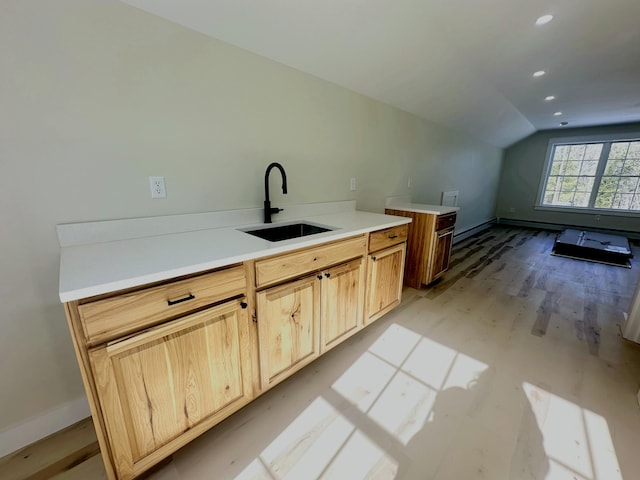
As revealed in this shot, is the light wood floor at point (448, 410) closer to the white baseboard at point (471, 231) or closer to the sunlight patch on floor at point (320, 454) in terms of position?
the sunlight patch on floor at point (320, 454)

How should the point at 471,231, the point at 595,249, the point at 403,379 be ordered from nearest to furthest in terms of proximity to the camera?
the point at 403,379 → the point at 595,249 → the point at 471,231

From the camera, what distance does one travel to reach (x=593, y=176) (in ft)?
18.9

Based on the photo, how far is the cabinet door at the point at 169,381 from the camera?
91 centimetres

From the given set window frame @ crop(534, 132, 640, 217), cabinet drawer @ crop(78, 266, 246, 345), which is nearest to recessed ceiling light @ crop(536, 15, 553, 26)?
cabinet drawer @ crop(78, 266, 246, 345)

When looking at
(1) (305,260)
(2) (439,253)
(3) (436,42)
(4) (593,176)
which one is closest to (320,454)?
(1) (305,260)

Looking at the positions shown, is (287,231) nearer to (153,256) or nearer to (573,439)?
(153,256)

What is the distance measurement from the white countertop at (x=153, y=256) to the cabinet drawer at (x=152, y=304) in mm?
46

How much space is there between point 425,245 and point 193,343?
7.99 ft

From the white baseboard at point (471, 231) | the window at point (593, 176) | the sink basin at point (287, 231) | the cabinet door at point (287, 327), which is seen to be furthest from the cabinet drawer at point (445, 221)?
the window at point (593, 176)

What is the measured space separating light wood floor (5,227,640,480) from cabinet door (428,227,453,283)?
1.81 feet

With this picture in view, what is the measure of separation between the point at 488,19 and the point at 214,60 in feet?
5.82

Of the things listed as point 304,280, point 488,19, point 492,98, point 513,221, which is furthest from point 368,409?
point 513,221

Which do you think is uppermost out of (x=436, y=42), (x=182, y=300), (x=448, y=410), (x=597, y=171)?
(x=436, y=42)

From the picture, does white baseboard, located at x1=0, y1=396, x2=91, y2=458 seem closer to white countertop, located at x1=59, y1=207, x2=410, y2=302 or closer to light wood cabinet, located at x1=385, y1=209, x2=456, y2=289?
white countertop, located at x1=59, y1=207, x2=410, y2=302
